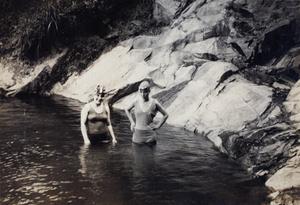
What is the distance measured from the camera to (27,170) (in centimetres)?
587

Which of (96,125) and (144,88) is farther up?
(144,88)

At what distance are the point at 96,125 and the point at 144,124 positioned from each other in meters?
1.19

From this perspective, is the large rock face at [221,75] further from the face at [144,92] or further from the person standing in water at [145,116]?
the face at [144,92]

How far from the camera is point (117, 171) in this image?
5949mm

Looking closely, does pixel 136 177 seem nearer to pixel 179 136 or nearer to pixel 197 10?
pixel 179 136

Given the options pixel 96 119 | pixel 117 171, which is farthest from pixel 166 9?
pixel 117 171

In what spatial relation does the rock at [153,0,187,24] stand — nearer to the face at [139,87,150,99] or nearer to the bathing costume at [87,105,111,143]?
the face at [139,87,150,99]

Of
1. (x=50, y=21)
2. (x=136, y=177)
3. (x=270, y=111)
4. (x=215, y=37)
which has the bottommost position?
(x=136, y=177)

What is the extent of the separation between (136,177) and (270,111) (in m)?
5.04

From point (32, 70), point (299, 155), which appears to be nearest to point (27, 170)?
point (299, 155)

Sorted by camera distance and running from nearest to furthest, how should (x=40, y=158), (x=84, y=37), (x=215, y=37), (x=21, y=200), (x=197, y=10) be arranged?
(x=21, y=200) → (x=40, y=158) → (x=215, y=37) → (x=197, y=10) → (x=84, y=37)

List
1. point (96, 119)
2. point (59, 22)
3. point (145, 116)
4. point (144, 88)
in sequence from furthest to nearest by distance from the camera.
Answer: point (59, 22) → point (145, 116) → point (144, 88) → point (96, 119)

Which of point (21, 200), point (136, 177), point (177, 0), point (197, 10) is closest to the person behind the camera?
point (21, 200)

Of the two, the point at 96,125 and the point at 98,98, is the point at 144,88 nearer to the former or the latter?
the point at 98,98
